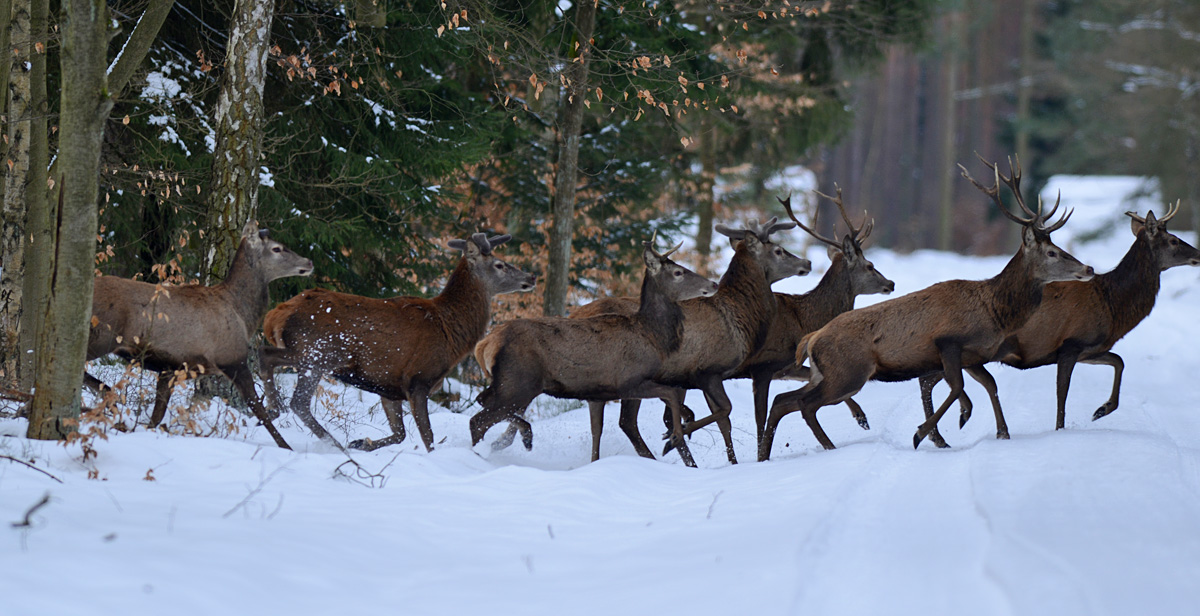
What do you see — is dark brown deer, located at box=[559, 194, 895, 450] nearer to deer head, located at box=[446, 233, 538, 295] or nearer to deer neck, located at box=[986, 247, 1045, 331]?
deer head, located at box=[446, 233, 538, 295]

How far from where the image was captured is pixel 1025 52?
42938 mm

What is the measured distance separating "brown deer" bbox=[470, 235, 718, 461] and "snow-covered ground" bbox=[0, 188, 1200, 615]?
2.79 feet

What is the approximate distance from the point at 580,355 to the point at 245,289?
9.58 ft

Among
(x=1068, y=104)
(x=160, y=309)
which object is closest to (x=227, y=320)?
(x=160, y=309)

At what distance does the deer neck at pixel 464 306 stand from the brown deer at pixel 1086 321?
423cm

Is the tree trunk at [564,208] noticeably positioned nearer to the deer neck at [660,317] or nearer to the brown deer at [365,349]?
the deer neck at [660,317]

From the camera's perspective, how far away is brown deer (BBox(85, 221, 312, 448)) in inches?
301

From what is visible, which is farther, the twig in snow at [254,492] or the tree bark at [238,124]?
the tree bark at [238,124]

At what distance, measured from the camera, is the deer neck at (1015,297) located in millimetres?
8844

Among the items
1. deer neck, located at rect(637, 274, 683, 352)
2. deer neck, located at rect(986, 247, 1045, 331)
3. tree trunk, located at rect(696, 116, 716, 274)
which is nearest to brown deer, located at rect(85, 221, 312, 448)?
deer neck, located at rect(637, 274, 683, 352)

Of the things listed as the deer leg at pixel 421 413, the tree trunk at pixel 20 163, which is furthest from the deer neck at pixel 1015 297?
the tree trunk at pixel 20 163

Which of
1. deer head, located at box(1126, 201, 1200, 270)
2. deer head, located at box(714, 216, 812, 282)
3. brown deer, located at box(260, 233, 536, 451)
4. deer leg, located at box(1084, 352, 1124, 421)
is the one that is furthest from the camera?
deer head, located at box(1126, 201, 1200, 270)

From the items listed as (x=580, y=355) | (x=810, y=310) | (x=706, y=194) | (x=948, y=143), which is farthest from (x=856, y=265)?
(x=948, y=143)

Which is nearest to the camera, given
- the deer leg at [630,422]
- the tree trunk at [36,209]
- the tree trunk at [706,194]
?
the tree trunk at [36,209]
